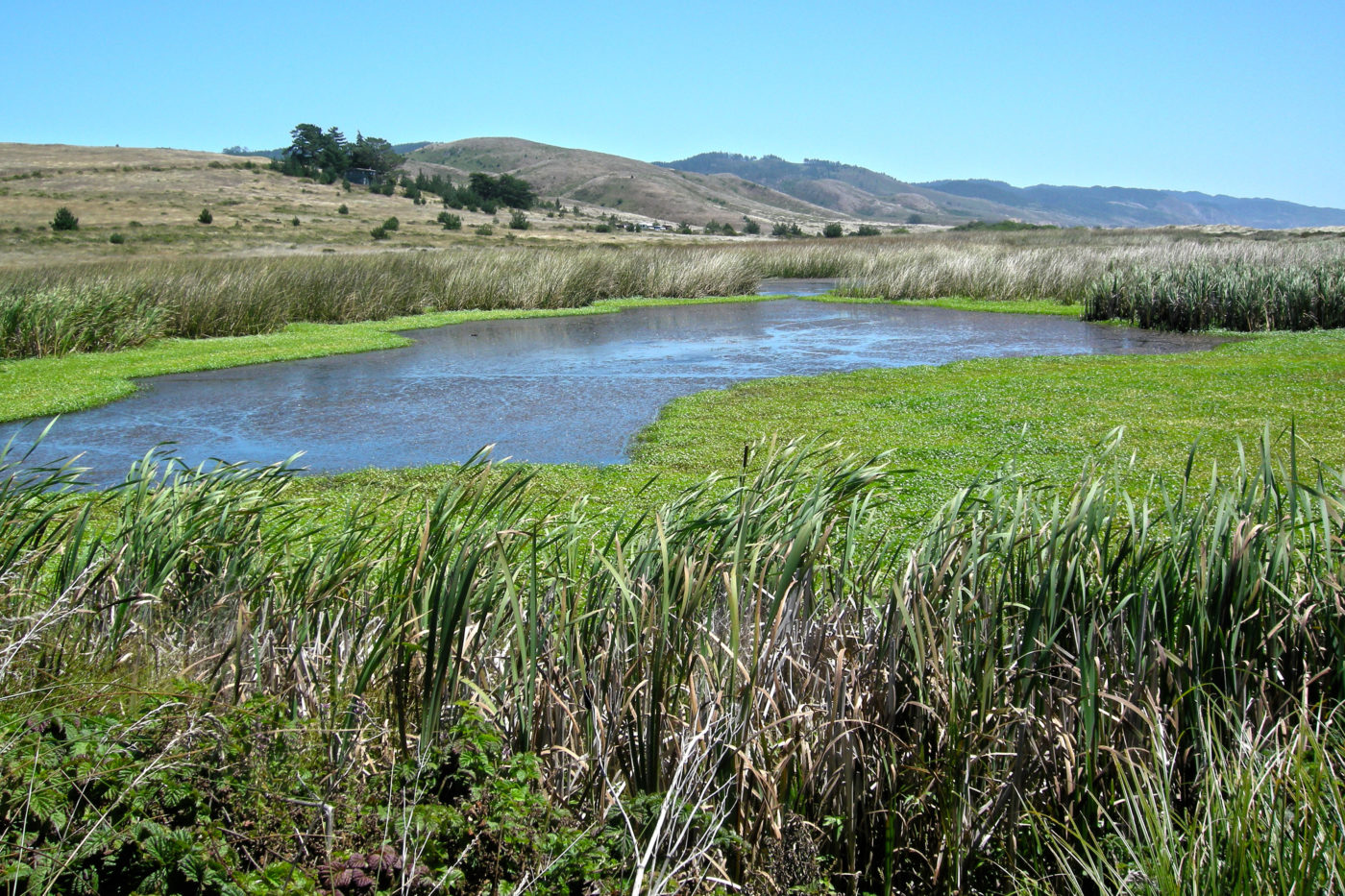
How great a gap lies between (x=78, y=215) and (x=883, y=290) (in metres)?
50.8

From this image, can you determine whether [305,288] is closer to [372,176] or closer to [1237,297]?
[1237,297]

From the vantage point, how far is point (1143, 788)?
271 cm

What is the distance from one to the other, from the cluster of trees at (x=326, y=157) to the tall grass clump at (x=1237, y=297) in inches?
2782

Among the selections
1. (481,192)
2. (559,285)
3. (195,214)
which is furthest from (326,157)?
(559,285)

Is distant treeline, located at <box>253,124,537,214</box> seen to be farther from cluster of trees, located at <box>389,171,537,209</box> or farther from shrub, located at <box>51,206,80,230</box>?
shrub, located at <box>51,206,80,230</box>

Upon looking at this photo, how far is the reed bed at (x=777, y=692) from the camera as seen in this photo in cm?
239

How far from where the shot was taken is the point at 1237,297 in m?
18.6

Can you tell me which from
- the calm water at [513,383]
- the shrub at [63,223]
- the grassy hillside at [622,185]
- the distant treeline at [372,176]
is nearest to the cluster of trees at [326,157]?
the distant treeline at [372,176]

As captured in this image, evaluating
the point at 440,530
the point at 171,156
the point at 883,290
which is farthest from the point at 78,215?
the point at 440,530

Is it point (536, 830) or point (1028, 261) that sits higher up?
point (1028, 261)

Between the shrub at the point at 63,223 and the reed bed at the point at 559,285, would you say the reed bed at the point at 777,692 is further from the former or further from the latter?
the shrub at the point at 63,223

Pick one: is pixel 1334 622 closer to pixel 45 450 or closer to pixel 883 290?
pixel 45 450

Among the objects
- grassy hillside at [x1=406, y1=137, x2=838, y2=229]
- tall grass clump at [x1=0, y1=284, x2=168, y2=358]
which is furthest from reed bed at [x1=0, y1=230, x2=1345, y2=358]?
grassy hillside at [x1=406, y1=137, x2=838, y2=229]

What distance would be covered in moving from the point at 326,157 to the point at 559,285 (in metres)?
66.6
